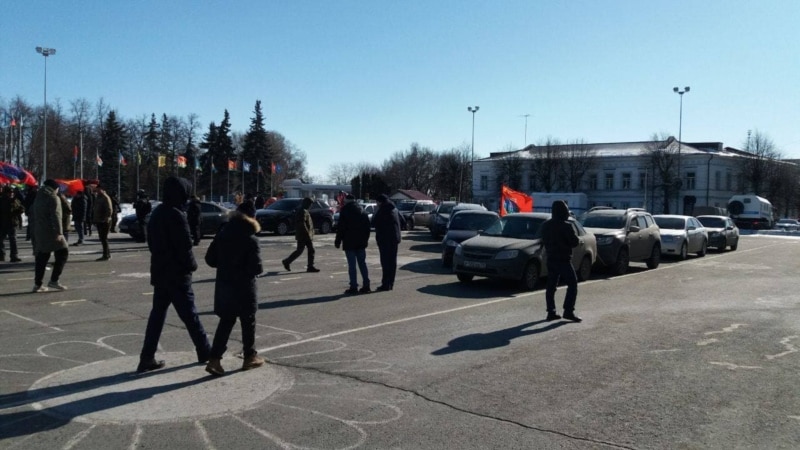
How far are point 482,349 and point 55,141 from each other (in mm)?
78697

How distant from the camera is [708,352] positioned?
754cm

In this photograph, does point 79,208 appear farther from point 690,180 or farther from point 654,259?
point 690,180

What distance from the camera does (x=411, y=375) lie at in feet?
20.4

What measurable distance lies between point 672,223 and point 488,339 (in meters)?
17.5

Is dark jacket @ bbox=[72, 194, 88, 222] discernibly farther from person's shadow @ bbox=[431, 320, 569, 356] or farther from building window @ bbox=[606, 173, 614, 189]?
building window @ bbox=[606, 173, 614, 189]

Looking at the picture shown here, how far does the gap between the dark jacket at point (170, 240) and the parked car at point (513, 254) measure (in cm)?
758

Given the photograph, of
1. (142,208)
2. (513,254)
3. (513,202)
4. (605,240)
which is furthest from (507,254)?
(513,202)

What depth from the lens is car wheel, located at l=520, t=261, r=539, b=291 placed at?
1262cm

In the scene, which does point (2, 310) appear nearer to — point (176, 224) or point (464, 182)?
point (176, 224)

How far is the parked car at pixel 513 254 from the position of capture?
41.0 ft

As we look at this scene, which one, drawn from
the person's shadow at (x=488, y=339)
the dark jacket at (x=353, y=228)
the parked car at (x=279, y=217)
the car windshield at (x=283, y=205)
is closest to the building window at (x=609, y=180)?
the parked car at (x=279, y=217)

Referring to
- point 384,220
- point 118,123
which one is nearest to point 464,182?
point 118,123

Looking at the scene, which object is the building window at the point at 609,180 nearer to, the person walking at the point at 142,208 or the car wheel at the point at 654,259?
the car wheel at the point at 654,259

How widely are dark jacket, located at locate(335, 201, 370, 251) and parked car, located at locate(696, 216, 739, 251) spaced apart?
788 inches
